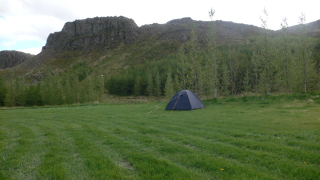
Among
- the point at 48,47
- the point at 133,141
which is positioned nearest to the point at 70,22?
the point at 48,47

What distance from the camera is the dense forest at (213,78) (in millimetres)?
23953

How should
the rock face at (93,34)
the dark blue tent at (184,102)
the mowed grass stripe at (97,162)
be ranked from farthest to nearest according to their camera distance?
1. the rock face at (93,34)
2. the dark blue tent at (184,102)
3. the mowed grass stripe at (97,162)

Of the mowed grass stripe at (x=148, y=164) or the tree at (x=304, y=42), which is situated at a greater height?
the tree at (x=304, y=42)

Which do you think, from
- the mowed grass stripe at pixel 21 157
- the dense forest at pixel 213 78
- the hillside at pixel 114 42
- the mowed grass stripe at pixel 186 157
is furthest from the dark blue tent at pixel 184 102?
the hillside at pixel 114 42

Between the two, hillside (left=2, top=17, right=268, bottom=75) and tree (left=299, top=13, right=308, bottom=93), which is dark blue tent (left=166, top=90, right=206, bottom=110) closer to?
tree (left=299, top=13, right=308, bottom=93)

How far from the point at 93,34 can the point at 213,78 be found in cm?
16522

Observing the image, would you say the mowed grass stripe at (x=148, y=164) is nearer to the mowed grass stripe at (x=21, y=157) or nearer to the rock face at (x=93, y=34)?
the mowed grass stripe at (x=21, y=157)

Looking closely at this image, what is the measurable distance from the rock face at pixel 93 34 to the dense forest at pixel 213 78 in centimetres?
8939

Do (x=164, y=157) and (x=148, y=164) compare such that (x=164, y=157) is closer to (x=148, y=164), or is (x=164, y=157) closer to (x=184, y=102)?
(x=148, y=164)

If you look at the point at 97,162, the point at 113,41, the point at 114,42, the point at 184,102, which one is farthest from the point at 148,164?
the point at 113,41

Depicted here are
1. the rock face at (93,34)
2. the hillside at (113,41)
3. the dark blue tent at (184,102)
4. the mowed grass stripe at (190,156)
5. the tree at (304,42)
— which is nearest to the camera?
the mowed grass stripe at (190,156)

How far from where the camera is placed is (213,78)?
25688mm

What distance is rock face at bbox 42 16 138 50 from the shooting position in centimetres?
15538

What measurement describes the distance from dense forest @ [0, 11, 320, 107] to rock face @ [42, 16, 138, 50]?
89395mm
